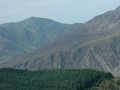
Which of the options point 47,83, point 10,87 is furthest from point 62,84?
point 10,87

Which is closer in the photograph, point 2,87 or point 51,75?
point 2,87

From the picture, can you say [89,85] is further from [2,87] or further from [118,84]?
[2,87]

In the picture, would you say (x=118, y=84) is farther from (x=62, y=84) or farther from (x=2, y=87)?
(x=2, y=87)

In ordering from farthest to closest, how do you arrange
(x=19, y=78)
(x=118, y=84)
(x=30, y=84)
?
(x=19, y=78) < (x=30, y=84) < (x=118, y=84)

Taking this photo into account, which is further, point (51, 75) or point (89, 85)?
point (51, 75)

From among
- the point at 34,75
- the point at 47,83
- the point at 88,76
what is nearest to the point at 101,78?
the point at 88,76

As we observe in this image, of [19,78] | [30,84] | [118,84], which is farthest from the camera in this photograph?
[19,78]
